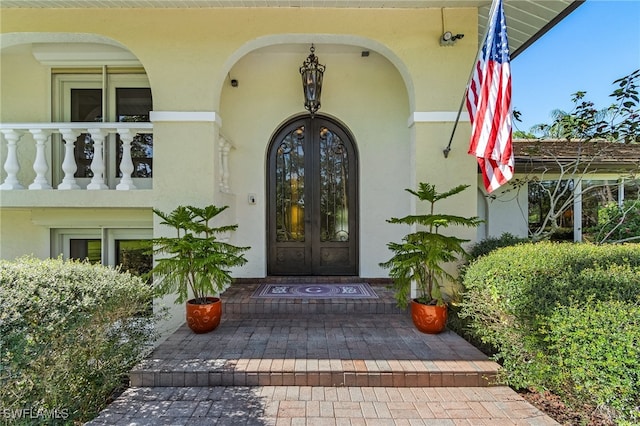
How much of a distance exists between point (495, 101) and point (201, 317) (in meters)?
4.23

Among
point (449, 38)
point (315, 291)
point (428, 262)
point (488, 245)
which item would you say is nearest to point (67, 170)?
point (315, 291)

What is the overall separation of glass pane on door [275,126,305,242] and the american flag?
3137 millimetres

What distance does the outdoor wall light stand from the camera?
14.6ft

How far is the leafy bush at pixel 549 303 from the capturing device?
2406 millimetres

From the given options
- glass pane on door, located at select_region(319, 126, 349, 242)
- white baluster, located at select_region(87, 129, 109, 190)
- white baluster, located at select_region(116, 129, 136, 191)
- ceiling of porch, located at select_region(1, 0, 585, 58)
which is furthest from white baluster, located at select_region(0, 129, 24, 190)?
glass pane on door, located at select_region(319, 126, 349, 242)

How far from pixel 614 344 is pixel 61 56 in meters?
7.84

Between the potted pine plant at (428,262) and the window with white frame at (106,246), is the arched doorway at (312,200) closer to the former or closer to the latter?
the potted pine plant at (428,262)

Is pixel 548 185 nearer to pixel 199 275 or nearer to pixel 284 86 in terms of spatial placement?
pixel 284 86

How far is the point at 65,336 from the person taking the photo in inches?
103

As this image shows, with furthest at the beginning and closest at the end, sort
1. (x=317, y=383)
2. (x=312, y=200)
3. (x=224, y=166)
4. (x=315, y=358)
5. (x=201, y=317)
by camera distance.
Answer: (x=312, y=200) < (x=224, y=166) < (x=201, y=317) < (x=315, y=358) < (x=317, y=383)

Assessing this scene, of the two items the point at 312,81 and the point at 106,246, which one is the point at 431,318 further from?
the point at 106,246

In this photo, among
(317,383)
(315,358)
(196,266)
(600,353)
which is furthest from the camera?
(196,266)

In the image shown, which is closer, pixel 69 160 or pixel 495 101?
pixel 495 101

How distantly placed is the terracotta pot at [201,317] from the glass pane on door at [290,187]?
7.30ft
